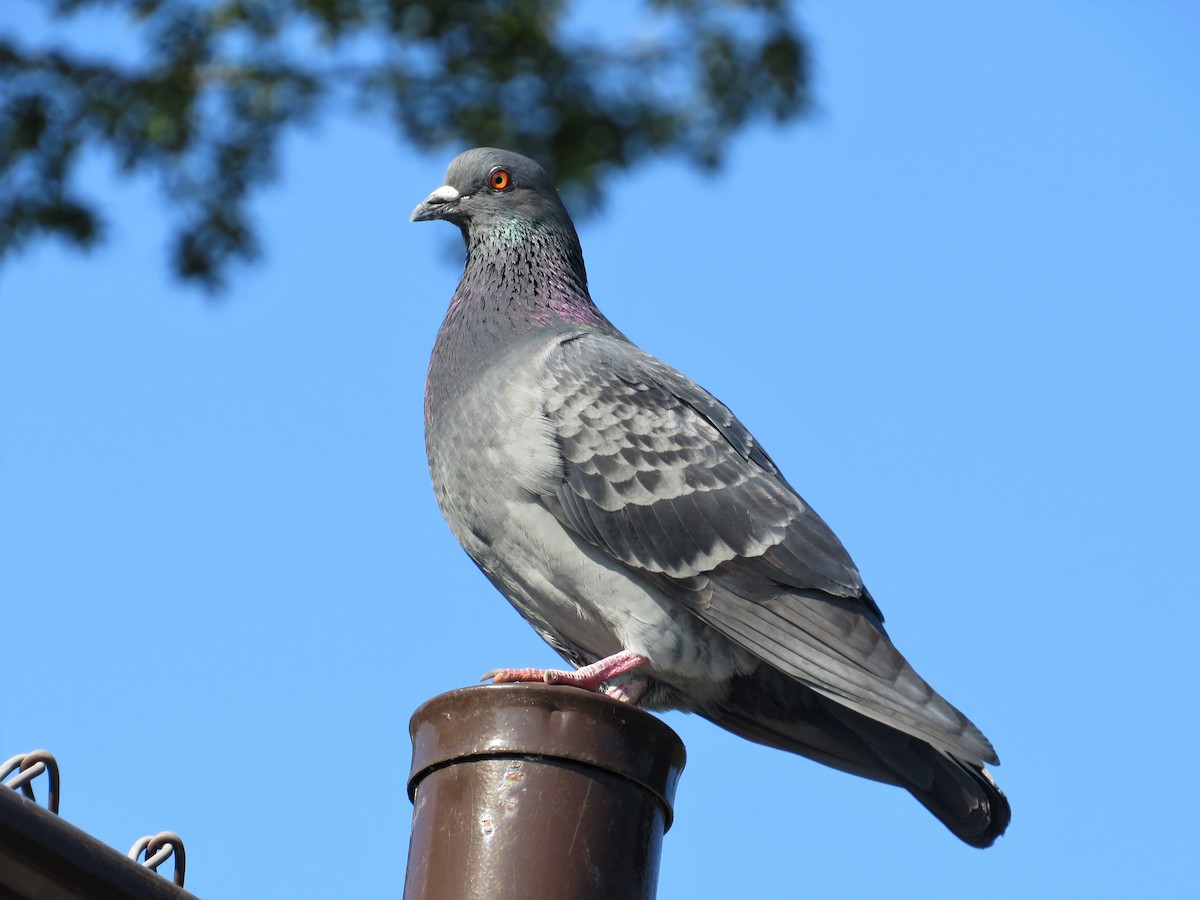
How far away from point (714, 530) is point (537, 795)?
2.37 metres

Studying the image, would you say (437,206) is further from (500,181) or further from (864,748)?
(864,748)

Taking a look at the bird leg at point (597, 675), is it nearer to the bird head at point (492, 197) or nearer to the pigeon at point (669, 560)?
the pigeon at point (669, 560)

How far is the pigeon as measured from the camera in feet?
17.5

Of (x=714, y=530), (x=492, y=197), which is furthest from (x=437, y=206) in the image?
(x=714, y=530)

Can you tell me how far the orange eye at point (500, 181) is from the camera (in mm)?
6762

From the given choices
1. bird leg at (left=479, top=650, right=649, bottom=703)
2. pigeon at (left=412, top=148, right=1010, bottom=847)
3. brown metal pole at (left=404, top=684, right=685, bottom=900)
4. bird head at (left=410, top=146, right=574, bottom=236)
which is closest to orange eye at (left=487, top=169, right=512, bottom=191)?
bird head at (left=410, top=146, right=574, bottom=236)

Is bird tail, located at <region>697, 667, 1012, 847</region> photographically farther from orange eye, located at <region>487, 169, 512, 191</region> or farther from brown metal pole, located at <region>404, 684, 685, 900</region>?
orange eye, located at <region>487, 169, 512, 191</region>

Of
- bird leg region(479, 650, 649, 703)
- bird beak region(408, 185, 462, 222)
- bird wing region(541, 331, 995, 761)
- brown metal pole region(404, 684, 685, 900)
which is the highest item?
bird beak region(408, 185, 462, 222)

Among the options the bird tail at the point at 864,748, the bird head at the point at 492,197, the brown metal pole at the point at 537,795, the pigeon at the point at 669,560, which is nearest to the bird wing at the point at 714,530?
the pigeon at the point at 669,560

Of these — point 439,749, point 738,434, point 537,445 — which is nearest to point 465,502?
point 537,445

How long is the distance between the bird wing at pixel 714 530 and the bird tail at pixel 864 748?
23 cm

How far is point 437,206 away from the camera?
6758 mm

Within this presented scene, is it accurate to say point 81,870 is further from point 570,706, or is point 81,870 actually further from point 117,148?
point 117,148

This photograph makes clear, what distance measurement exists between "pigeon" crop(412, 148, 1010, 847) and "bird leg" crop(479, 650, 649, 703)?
0.01 metres
